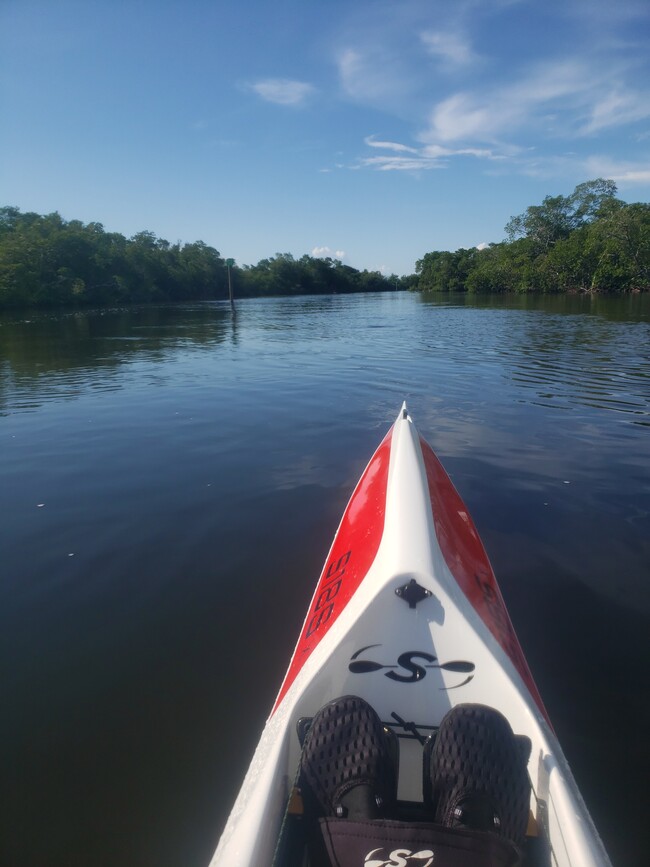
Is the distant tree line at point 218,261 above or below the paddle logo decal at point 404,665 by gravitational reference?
above

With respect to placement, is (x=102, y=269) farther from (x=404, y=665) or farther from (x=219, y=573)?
(x=404, y=665)

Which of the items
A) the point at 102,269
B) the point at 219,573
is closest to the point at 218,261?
the point at 102,269

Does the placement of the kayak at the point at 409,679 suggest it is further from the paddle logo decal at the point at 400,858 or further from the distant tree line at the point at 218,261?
the distant tree line at the point at 218,261

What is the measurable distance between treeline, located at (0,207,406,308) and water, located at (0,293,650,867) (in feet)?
139

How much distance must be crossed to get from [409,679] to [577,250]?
6026 centimetres

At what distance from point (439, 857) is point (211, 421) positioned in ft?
23.1

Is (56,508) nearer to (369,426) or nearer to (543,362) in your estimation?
(369,426)

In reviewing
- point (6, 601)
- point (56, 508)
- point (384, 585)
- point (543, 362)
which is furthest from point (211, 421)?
point (543, 362)

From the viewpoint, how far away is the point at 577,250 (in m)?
52.3

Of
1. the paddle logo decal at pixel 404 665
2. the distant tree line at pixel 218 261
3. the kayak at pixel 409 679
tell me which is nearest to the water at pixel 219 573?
the kayak at pixel 409 679

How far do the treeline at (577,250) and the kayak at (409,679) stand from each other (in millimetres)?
55796

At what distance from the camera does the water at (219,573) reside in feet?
7.72

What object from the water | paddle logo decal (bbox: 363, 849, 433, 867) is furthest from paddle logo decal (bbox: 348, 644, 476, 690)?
the water

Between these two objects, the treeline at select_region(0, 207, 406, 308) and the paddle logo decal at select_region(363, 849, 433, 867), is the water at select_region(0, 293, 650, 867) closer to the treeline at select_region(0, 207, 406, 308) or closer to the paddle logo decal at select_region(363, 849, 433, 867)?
the paddle logo decal at select_region(363, 849, 433, 867)
